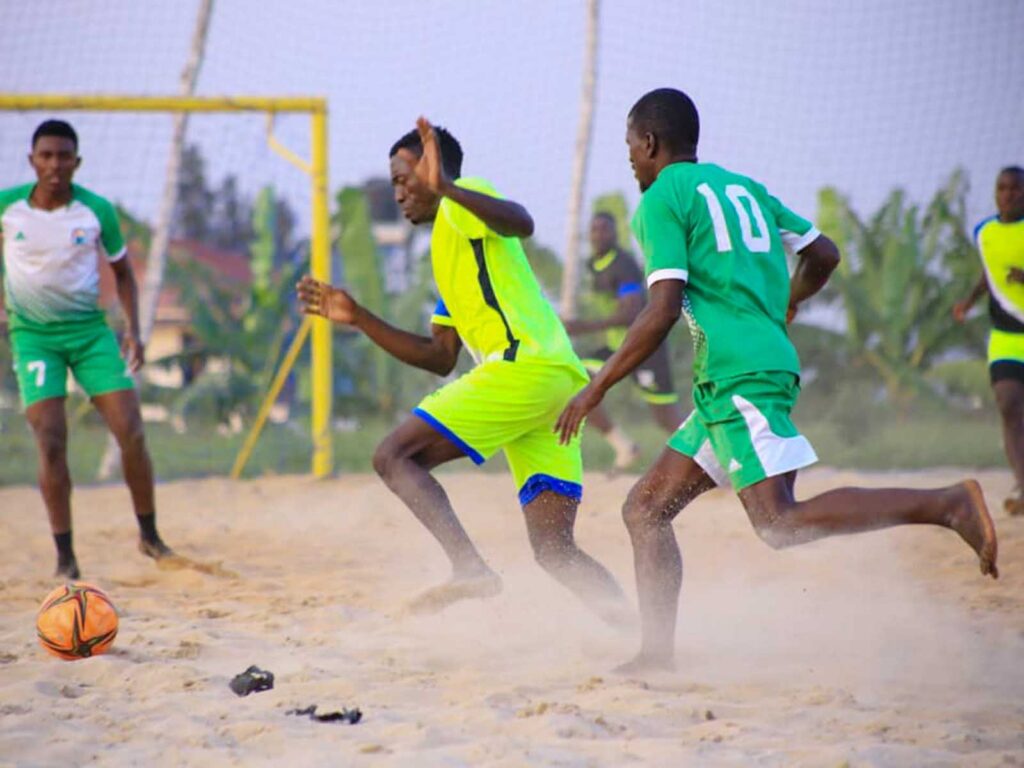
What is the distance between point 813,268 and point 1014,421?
141 inches

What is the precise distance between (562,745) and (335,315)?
1.96 metres

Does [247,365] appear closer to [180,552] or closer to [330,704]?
[180,552]

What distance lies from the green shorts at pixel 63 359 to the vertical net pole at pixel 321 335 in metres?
3.66

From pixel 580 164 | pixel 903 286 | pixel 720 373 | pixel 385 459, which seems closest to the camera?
pixel 720 373

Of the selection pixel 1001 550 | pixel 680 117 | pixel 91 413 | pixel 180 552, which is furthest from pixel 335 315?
pixel 91 413

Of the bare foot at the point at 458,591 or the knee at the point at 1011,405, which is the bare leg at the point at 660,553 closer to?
the bare foot at the point at 458,591

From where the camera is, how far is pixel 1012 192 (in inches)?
296

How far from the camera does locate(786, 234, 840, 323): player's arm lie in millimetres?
4316

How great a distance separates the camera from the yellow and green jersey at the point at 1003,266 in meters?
7.37

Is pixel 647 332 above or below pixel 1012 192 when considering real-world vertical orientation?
below

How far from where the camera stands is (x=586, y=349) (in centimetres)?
1441

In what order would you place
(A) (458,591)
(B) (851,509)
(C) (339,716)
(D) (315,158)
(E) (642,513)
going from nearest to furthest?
1. (C) (339,716)
2. (B) (851,509)
3. (E) (642,513)
4. (A) (458,591)
5. (D) (315,158)

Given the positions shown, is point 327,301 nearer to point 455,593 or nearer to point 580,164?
point 455,593

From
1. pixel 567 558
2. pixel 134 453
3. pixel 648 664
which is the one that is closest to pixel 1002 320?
pixel 567 558
